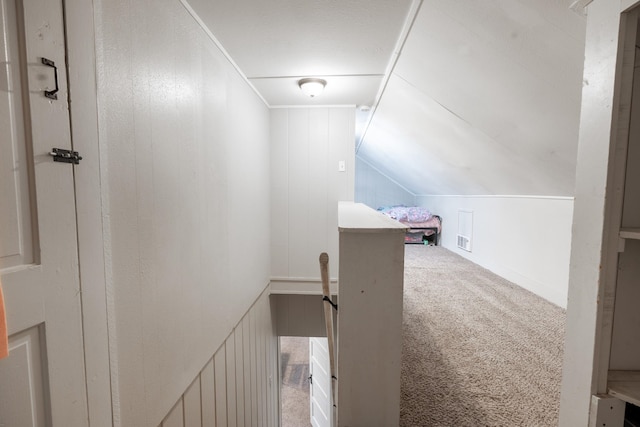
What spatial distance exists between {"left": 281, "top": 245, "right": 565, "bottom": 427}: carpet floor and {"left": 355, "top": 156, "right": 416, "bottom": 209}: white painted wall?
156 inches

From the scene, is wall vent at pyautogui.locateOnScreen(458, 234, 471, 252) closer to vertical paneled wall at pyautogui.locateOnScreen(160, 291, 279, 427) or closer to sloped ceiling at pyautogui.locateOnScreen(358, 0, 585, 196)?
sloped ceiling at pyautogui.locateOnScreen(358, 0, 585, 196)

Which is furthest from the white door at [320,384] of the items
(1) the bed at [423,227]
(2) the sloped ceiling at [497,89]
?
(2) the sloped ceiling at [497,89]

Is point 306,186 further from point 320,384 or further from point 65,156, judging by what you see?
point 320,384

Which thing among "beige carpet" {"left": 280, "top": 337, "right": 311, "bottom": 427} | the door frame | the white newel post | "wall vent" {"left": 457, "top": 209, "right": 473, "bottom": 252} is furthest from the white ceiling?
"beige carpet" {"left": 280, "top": 337, "right": 311, "bottom": 427}

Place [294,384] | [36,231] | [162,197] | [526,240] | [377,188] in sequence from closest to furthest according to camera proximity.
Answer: [36,231], [162,197], [526,240], [294,384], [377,188]

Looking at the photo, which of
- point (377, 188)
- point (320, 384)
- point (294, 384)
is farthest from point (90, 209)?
point (377, 188)

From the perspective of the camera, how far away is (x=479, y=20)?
1194 millimetres

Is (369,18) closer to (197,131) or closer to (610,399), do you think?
(197,131)

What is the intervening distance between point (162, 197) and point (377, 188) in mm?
5966

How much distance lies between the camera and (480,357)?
152 cm

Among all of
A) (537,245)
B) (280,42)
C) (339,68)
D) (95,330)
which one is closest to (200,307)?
(95,330)

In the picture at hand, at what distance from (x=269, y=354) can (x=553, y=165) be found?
3.01 meters

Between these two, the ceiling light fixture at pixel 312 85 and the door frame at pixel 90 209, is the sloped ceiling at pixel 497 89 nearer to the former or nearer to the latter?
the ceiling light fixture at pixel 312 85

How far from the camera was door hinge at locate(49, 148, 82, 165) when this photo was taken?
631mm
